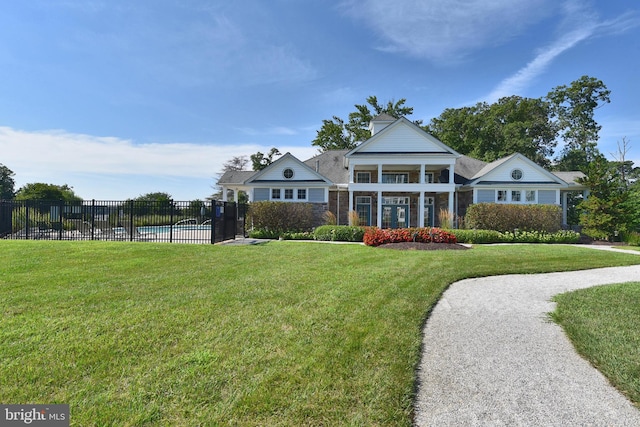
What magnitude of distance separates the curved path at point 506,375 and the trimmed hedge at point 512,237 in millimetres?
10292

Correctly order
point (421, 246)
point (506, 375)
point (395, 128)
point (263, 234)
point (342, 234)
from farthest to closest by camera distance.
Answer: point (395, 128)
point (263, 234)
point (342, 234)
point (421, 246)
point (506, 375)

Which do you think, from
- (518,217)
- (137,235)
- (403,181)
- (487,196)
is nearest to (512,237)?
(518,217)

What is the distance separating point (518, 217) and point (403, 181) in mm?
7631

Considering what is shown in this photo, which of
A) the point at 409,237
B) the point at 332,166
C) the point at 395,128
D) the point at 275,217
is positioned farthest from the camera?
the point at 332,166

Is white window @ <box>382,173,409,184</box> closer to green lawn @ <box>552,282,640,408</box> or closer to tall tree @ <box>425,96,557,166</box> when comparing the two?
tall tree @ <box>425,96,557,166</box>

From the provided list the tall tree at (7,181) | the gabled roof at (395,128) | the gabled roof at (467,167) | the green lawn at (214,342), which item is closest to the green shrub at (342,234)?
Result: the gabled roof at (395,128)

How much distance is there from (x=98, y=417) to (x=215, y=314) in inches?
78.8

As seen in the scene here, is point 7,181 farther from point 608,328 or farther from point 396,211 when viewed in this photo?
point 608,328

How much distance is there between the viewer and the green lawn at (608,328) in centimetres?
288

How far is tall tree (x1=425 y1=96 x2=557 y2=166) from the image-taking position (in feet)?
106

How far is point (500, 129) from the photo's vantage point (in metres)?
34.2

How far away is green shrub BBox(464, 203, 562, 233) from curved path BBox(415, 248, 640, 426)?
1360 centimetres

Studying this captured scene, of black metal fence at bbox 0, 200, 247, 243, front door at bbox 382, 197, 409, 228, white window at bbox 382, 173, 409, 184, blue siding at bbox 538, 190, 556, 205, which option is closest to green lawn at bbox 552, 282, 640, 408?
black metal fence at bbox 0, 200, 247, 243

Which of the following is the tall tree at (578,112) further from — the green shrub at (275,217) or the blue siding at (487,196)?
the green shrub at (275,217)
